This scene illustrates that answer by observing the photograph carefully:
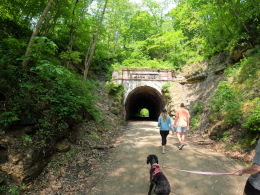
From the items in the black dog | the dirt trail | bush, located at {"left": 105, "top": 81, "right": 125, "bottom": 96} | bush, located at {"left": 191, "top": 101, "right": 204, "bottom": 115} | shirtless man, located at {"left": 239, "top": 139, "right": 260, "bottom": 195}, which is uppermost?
bush, located at {"left": 105, "top": 81, "right": 125, "bottom": 96}

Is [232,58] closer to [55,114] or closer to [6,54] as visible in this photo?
[55,114]

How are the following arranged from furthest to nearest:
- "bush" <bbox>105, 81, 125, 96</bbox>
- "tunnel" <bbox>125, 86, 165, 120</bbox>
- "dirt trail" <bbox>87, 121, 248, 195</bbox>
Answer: "tunnel" <bbox>125, 86, 165, 120</bbox>, "bush" <bbox>105, 81, 125, 96</bbox>, "dirt trail" <bbox>87, 121, 248, 195</bbox>

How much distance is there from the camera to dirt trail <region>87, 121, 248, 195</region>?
125 inches

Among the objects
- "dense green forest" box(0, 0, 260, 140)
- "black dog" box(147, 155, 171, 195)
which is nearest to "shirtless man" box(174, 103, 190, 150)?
"black dog" box(147, 155, 171, 195)

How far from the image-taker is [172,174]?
3.78 m

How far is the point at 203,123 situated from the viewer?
799 cm

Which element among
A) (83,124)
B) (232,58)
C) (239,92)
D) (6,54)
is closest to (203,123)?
(239,92)

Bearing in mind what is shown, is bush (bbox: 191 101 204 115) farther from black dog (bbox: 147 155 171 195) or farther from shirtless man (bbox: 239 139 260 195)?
shirtless man (bbox: 239 139 260 195)

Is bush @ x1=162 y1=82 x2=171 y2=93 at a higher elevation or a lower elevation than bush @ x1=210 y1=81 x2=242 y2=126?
higher

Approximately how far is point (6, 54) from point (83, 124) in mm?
3501

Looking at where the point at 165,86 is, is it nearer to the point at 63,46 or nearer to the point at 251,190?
the point at 63,46

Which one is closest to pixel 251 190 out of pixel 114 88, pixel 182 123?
pixel 182 123

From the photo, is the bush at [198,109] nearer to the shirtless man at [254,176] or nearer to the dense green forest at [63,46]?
the dense green forest at [63,46]

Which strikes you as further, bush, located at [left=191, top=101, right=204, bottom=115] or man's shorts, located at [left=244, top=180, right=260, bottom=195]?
bush, located at [left=191, top=101, right=204, bottom=115]
